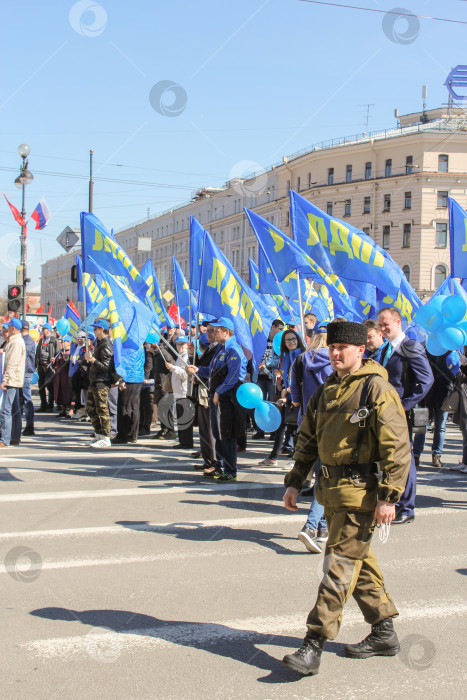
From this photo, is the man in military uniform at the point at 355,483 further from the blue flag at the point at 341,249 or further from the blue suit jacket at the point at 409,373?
the blue flag at the point at 341,249

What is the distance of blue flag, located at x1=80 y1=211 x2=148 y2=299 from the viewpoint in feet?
39.6

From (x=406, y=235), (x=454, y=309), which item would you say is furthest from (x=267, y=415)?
(x=406, y=235)

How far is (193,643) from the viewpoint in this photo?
4.24 meters

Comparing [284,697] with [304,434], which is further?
[304,434]

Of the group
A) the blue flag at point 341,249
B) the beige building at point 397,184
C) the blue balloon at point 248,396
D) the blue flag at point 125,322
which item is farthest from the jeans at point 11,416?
the beige building at point 397,184

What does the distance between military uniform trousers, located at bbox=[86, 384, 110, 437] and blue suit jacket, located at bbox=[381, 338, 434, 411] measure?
5.91 meters

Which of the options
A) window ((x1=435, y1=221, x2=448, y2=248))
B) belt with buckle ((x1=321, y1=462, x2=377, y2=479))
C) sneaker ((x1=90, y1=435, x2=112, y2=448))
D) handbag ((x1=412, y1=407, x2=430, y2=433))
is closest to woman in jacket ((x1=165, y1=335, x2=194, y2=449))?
sneaker ((x1=90, y1=435, x2=112, y2=448))

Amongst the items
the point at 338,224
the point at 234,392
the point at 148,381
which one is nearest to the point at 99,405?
the point at 148,381

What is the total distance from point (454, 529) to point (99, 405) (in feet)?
21.4

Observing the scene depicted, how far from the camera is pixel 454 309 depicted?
927 cm

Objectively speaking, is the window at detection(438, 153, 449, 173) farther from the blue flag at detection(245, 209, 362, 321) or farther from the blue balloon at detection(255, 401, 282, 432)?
the blue balloon at detection(255, 401, 282, 432)

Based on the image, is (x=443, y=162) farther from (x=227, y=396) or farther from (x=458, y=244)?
(x=227, y=396)

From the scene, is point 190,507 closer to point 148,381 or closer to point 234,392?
point 234,392

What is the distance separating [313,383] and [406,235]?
197 ft
